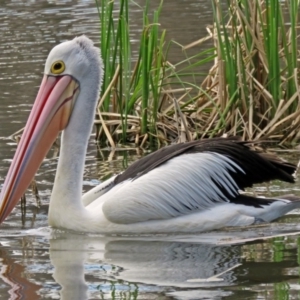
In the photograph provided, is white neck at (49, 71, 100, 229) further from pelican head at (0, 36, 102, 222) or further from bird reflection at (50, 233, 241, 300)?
bird reflection at (50, 233, 241, 300)

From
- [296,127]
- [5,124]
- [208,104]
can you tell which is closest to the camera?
[296,127]

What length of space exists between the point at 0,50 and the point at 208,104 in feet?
16.2

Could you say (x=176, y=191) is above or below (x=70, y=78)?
below

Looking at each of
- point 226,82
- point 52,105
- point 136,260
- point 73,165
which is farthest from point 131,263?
point 226,82

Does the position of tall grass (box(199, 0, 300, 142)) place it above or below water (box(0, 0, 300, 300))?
above

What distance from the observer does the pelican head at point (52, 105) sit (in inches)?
233

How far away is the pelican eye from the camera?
604 cm

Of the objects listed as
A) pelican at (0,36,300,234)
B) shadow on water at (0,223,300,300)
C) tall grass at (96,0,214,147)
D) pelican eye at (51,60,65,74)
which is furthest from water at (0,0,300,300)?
pelican eye at (51,60,65,74)

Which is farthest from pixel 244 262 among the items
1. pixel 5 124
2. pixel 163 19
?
pixel 163 19

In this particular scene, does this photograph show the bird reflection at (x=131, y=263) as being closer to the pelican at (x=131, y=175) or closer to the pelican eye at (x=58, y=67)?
the pelican at (x=131, y=175)

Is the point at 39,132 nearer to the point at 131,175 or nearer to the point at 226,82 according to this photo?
the point at 131,175

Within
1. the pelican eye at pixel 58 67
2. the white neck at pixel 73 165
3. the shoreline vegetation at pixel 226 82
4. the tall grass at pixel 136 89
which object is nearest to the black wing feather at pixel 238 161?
the white neck at pixel 73 165

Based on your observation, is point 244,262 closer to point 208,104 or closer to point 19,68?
point 208,104

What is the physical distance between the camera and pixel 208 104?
8.45 meters
